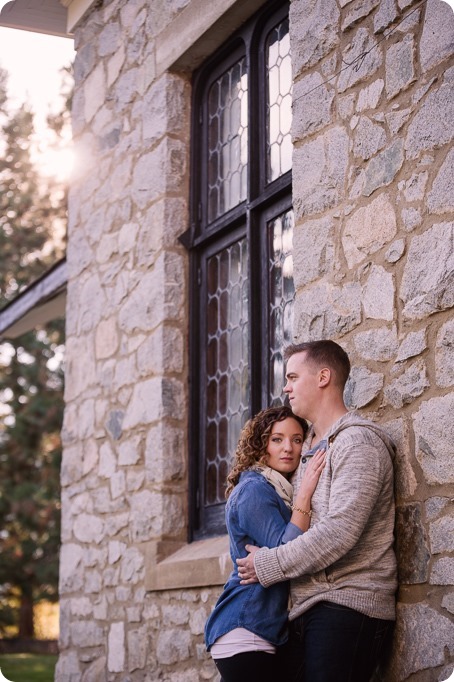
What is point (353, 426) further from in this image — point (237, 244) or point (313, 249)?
point (237, 244)

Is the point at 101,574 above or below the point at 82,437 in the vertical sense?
below

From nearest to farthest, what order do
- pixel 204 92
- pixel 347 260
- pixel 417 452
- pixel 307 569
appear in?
1. pixel 307 569
2. pixel 417 452
3. pixel 347 260
4. pixel 204 92

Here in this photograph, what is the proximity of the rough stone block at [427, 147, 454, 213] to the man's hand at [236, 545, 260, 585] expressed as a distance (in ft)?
4.56

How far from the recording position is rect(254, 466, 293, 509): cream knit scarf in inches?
142

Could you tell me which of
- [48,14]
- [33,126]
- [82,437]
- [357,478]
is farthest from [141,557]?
[33,126]

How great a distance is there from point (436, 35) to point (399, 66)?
23 cm

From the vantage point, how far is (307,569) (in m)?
3.28

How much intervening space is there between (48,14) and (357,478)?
554cm

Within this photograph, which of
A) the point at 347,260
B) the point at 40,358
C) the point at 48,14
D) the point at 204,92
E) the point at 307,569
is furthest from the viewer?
the point at 40,358

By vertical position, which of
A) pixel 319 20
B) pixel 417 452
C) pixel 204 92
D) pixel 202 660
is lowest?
pixel 202 660

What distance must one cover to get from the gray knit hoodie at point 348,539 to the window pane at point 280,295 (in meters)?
1.56

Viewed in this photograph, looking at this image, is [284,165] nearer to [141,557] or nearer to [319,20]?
[319,20]

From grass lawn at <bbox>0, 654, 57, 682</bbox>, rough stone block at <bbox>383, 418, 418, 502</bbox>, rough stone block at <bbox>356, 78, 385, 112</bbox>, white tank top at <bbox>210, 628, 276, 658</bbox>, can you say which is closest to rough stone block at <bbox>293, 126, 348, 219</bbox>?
rough stone block at <bbox>356, 78, 385, 112</bbox>

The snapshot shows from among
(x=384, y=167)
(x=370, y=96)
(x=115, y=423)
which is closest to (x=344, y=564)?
(x=384, y=167)
